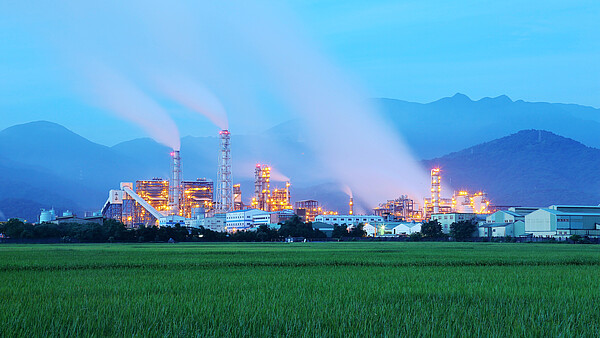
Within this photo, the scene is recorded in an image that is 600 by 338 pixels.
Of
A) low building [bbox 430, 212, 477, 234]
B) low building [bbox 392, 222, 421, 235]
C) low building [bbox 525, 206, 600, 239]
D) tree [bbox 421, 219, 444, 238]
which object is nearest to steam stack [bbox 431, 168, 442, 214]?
low building [bbox 392, 222, 421, 235]

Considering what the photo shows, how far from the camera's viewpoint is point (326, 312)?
10.4m

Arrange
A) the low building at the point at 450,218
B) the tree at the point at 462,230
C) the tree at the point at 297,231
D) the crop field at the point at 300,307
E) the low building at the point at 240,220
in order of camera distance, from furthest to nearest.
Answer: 1. the low building at the point at 240,220
2. the low building at the point at 450,218
3. the tree at the point at 297,231
4. the tree at the point at 462,230
5. the crop field at the point at 300,307

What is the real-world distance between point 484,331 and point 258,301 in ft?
15.4

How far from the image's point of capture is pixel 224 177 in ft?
562

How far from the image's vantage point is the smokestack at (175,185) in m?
170

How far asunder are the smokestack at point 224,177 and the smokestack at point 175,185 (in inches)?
436

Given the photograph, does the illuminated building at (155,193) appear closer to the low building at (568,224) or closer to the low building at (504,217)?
the low building at (504,217)

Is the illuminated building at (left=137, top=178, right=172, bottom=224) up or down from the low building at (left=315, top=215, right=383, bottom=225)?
up

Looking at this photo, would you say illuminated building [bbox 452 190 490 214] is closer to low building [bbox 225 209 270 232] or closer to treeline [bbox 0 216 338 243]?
low building [bbox 225 209 270 232]

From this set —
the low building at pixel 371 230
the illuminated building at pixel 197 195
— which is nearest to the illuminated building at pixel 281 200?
the illuminated building at pixel 197 195

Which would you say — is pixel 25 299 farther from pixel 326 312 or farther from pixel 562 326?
pixel 562 326

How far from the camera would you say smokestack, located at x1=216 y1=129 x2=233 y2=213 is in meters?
168

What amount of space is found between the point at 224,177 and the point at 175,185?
14096 mm

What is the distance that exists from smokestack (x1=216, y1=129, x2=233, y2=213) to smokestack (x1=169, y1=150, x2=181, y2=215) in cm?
1109
